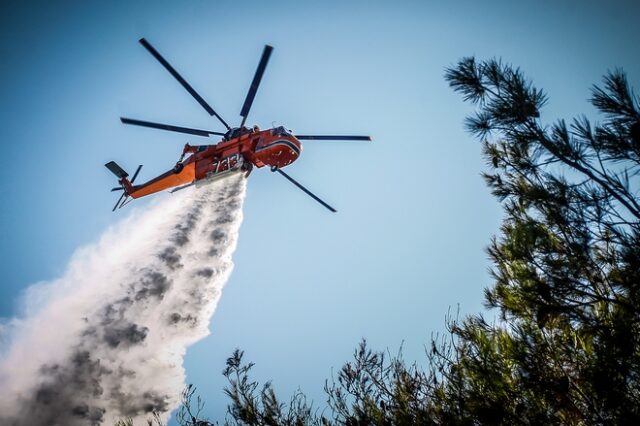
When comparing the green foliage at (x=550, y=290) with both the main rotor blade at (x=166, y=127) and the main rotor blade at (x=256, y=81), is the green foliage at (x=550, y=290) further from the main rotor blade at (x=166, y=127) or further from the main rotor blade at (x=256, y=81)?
the main rotor blade at (x=166, y=127)

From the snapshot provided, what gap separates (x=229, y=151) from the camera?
14164 millimetres

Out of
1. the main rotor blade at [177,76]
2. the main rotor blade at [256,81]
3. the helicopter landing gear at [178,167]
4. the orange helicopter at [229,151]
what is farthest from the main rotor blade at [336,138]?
the helicopter landing gear at [178,167]

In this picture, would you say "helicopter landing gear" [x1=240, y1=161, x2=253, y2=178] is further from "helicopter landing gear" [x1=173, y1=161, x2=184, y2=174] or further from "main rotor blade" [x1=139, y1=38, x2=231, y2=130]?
"helicopter landing gear" [x1=173, y1=161, x2=184, y2=174]

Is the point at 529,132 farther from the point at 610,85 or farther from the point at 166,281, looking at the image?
the point at 166,281

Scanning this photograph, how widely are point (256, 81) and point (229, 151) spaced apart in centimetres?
438

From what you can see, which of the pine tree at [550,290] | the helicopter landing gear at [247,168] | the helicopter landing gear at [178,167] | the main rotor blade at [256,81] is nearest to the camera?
the pine tree at [550,290]

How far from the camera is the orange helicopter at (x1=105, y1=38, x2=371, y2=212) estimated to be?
11523 millimetres

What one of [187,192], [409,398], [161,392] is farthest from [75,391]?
[409,398]

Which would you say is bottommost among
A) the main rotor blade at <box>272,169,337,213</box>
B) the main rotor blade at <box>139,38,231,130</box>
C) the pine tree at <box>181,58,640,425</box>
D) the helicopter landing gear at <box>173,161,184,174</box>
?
the pine tree at <box>181,58,640,425</box>

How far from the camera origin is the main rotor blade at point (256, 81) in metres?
9.58

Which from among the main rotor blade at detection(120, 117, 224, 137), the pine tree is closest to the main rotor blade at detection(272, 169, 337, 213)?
the main rotor blade at detection(120, 117, 224, 137)

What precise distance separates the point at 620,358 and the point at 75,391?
14953 mm

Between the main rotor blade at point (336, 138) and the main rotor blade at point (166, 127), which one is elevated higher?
the main rotor blade at point (166, 127)

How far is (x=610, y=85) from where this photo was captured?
3695 mm
